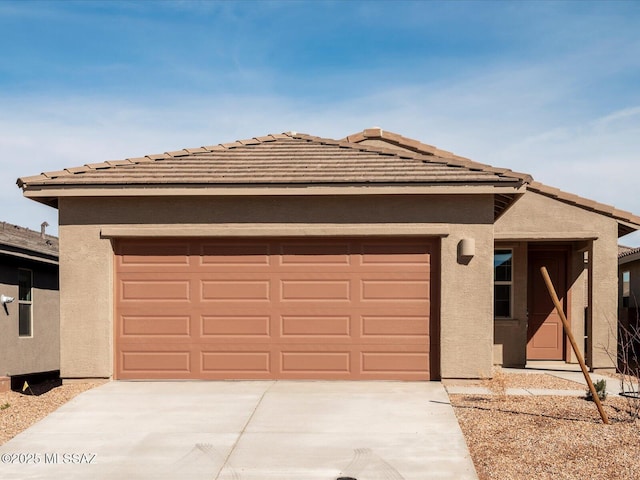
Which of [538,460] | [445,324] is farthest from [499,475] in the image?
[445,324]

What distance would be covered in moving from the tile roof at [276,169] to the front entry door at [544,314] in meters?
5.38

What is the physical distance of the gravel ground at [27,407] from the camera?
915cm

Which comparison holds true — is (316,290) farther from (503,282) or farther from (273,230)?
(503,282)

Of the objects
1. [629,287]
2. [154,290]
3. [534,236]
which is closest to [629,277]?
[629,287]

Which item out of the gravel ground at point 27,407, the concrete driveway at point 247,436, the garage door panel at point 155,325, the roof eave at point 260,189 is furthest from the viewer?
the garage door panel at point 155,325

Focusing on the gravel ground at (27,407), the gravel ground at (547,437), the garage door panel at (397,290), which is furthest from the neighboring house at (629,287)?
the gravel ground at (27,407)

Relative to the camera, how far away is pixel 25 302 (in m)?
17.2

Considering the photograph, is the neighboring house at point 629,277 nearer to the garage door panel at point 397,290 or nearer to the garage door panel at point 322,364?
the garage door panel at point 397,290

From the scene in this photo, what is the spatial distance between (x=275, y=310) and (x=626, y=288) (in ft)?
48.8

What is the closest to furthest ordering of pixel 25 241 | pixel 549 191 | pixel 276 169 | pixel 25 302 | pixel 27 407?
pixel 27 407, pixel 276 169, pixel 549 191, pixel 25 302, pixel 25 241

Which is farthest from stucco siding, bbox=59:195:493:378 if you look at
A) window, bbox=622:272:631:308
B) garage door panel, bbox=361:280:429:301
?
window, bbox=622:272:631:308

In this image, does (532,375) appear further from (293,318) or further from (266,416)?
(266,416)

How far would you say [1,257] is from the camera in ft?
51.3

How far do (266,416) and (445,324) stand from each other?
3.68 m
